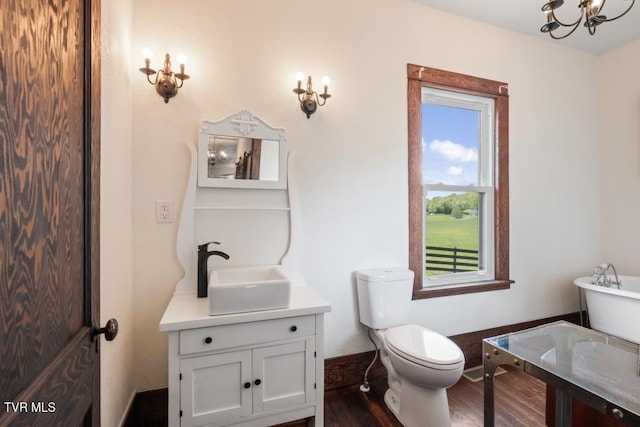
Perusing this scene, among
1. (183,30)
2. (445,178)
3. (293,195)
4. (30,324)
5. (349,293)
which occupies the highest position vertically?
(183,30)

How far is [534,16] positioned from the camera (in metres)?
2.32

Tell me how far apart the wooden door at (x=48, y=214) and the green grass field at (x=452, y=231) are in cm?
216

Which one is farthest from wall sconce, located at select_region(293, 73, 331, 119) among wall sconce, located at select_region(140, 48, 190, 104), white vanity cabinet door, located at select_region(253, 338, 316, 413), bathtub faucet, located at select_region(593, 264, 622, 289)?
bathtub faucet, located at select_region(593, 264, 622, 289)

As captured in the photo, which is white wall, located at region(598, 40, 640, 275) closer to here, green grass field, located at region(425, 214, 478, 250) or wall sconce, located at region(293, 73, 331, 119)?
green grass field, located at region(425, 214, 478, 250)

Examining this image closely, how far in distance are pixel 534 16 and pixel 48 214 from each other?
3234mm

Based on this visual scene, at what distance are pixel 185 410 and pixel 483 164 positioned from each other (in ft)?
8.75

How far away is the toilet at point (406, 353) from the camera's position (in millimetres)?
1468

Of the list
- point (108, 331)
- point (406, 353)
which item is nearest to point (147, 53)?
point (108, 331)

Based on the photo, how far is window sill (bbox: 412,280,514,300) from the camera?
2.20 metres

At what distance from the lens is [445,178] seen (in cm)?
238

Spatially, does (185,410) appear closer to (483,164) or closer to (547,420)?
(547,420)

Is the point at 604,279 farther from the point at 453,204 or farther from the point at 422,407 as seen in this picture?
the point at 422,407

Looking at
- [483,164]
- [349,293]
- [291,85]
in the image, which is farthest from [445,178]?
[291,85]

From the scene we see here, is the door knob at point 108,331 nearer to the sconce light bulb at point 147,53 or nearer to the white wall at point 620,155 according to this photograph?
the sconce light bulb at point 147,53
